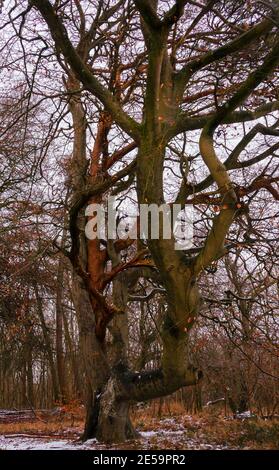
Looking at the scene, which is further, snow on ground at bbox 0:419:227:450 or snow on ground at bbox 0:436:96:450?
snow on ground at bbox 0:436:96:450

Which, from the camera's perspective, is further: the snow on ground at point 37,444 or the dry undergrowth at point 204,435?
the snow on ground at point 37,444

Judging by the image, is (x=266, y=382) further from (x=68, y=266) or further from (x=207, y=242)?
(x=207, y=242)

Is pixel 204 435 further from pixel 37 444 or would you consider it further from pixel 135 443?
pixel 37 444

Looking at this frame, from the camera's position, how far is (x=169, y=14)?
217 inches

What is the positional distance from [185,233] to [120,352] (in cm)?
233

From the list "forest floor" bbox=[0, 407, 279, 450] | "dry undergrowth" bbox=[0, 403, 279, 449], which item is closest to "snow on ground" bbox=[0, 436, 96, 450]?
"forest floor" bbox=[0, 407, 279, 450]

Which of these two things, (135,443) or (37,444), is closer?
(135,443)

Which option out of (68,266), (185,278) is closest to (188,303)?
(185,278)

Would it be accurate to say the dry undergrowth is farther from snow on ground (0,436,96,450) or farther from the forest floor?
snow on ground (0,436,96,450)

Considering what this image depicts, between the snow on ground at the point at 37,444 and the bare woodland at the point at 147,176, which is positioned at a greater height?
the bare woodland at the point at 147,176

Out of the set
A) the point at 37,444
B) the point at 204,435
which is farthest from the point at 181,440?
the point at 37,444

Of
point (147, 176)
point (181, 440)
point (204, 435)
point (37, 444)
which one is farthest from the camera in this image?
point (204, 435)

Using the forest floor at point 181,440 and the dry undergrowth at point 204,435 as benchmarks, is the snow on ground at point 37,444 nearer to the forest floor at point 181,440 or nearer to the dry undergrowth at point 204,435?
the forest floor at point 181,440

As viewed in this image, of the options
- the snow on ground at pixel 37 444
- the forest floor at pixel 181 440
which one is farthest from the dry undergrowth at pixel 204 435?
the snow on ground at pixel 37 444
